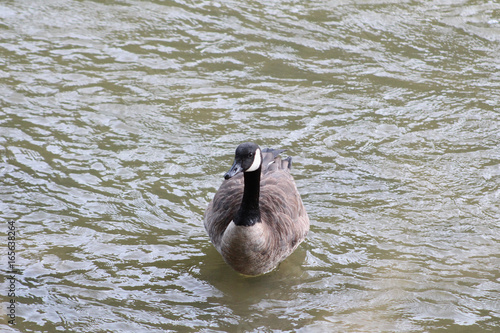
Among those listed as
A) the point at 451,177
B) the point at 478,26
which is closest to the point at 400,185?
the point at 451,177

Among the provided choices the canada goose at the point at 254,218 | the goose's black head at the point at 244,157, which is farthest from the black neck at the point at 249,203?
the goose's black head at the point at 244,157

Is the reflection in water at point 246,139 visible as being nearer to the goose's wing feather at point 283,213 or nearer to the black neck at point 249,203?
the goose's wing feather at point 283,213

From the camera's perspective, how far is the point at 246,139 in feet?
29.0

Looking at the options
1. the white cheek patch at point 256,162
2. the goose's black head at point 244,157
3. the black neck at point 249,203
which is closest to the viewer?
the goose's black head at point 244,157

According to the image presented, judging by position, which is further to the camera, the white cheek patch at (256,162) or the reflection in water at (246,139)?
the reflection in water at (246,139)

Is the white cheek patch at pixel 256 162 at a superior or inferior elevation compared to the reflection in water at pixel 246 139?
superior

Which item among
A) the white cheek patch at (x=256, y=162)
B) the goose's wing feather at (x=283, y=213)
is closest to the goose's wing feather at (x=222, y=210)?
the goose's wing feather at (x=283, y=213)

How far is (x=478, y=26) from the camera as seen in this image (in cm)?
1173

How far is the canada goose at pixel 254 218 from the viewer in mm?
6328

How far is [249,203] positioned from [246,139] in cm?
260

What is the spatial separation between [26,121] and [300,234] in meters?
4.51

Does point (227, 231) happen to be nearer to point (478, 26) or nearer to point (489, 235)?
point (489, 235)

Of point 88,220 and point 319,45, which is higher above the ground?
point 319,45

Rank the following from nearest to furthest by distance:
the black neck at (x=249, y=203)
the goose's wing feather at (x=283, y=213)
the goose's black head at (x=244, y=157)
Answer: the goose's black head at (x=244, y=157), the black neck at (x=249, y=203), the goose's wing feather at (x=283, y=213)
